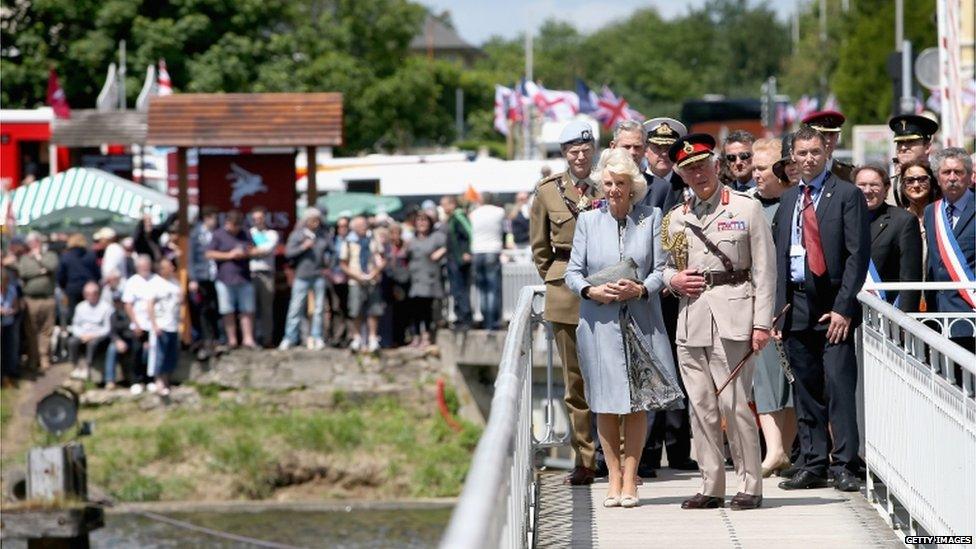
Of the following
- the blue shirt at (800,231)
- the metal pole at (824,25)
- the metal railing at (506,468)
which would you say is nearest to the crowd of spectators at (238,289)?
the metal railing at (506,468)

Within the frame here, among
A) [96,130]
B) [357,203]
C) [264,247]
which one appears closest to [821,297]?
[264,247]

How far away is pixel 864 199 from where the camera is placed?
980 centimetres

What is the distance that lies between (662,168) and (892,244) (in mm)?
1331

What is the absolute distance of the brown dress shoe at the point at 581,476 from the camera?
10156 millimetres

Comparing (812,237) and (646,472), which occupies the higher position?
(812,237)

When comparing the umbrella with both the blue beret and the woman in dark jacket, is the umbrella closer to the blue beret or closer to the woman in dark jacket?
the woman in dark jacket

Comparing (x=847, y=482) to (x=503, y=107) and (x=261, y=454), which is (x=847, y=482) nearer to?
(x=261, y=454)

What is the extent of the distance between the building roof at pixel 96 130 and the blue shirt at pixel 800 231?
24.3 m

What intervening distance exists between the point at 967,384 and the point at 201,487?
70.6 ft

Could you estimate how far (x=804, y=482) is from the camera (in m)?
10.0

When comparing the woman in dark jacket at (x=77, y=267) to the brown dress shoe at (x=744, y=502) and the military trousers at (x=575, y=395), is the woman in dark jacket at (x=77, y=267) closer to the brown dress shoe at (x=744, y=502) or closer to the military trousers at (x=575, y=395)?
the military trousers at (x=575, y=395)

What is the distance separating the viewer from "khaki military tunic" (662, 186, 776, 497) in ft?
29.6

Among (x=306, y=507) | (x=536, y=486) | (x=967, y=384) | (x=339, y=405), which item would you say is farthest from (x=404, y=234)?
(x=967, y=384)

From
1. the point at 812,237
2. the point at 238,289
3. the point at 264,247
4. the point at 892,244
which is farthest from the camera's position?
the point at 238,289
